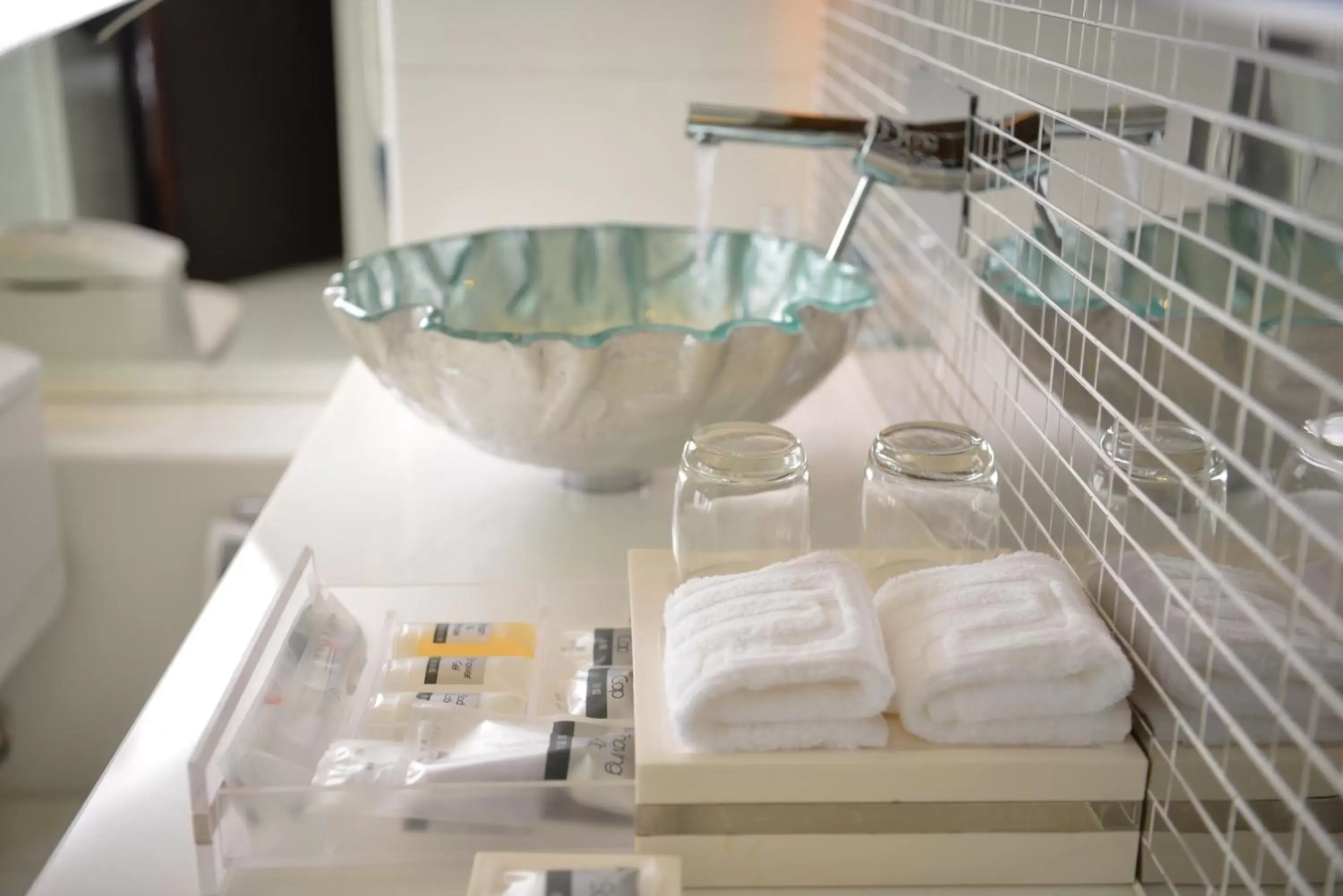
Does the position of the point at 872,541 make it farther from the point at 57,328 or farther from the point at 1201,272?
the point at 57,328

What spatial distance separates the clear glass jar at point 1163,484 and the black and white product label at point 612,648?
24 centimetres

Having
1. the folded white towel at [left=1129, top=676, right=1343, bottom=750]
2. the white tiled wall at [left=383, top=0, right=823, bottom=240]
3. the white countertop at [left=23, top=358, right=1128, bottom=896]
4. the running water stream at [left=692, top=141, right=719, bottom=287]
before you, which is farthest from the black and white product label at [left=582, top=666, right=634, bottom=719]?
the white tiled wall at [left=383, top=0, right=823, bottom=240]

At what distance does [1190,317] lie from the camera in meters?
0.53

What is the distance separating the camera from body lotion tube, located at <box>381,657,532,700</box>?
688 millimetres

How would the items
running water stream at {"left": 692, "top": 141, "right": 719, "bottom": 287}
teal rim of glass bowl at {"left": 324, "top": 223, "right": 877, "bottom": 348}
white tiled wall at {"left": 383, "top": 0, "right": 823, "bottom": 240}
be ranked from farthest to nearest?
white tiled wall at {"left": 383, "top": 0, "right": 823, "bottom": 240}
running water stream at {"left": 692, "top": 141, "right": 719, "bottom": 287}
teal rim of glass bowl at {"left": 324, "top": 223, "right": 877, "bottom": 348}

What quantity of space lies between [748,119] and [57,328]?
42.3 inches

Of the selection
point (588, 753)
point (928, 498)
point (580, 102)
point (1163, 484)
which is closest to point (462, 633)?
point (588, 753)

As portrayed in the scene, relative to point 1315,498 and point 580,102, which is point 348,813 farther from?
point 580,102

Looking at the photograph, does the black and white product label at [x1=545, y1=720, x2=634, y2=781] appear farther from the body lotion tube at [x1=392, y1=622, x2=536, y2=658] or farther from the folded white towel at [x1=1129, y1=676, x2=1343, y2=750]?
the folded white towel at [x1=1129, y1=676, x2=1343, y2=750]

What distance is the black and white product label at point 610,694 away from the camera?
2.17 feet

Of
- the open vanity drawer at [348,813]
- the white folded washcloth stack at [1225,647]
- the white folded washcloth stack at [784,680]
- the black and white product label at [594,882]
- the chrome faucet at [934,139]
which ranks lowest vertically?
the open vanity drawer at [348,813]

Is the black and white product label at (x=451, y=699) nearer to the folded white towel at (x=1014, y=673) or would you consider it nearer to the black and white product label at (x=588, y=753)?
the black and white product label at (x=588, y=753)

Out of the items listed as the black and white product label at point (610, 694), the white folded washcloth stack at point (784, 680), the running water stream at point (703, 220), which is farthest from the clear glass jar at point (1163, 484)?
the running water stream at point (703, 220)

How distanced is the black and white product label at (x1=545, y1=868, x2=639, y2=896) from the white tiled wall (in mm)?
1033
